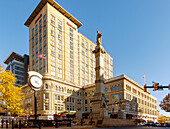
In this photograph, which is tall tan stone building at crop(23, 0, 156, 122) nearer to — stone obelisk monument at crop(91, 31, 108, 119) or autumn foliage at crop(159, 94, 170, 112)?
autumn foliage at crop(159, 94, 170, 112)

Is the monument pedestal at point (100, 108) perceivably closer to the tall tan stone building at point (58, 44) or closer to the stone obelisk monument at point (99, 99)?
the stone obelisk monument at point (99, 99)

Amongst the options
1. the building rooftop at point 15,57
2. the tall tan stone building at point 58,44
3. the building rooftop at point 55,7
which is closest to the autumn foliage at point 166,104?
the tall tan stone building at point 58,44

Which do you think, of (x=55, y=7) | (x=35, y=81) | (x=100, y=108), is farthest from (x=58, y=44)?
(x=35, y=81)

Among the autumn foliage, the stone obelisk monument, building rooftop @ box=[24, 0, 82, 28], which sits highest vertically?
building rooftop @ box=[24, 0, 82, 28]

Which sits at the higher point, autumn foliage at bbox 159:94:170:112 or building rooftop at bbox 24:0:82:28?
building rooftop at bbox 24:0:82:28

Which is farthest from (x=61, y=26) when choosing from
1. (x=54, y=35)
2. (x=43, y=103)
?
(x=43, y=103)

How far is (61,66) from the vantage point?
7906 centimetres

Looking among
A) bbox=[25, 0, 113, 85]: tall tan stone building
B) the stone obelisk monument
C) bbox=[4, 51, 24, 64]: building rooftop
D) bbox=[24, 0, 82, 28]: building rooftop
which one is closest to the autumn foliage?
the stone obelisk monument

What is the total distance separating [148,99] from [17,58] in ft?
317

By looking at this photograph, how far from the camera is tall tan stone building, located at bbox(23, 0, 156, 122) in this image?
205 feet

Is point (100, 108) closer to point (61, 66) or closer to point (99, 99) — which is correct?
point (99, 99)

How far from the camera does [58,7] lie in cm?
8362

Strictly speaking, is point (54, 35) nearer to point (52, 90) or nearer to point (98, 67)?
point (52, 90)

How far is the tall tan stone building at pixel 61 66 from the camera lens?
6253 cm
